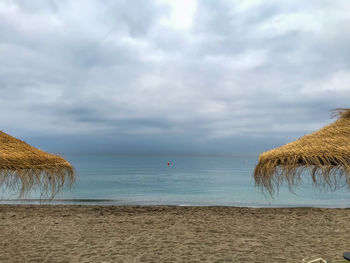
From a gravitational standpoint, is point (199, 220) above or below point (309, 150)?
below

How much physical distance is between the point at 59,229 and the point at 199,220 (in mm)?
4304

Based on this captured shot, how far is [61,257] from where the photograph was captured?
5836 millimetres

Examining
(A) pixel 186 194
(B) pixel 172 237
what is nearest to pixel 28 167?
(B) pixel 172 237

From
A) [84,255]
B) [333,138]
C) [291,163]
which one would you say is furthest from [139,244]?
[333,138]

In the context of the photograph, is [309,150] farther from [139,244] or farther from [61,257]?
[61,257]

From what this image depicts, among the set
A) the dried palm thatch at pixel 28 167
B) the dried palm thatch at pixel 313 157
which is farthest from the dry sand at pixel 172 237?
the dried palm thatch at pixel 313 157

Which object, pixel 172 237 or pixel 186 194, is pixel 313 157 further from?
pixel 186 194

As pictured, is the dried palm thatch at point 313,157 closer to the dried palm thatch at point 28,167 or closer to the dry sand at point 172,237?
the dry sand at point 172,237

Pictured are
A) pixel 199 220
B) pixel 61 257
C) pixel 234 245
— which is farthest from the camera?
pixel 199 220

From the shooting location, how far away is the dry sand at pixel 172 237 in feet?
19.5

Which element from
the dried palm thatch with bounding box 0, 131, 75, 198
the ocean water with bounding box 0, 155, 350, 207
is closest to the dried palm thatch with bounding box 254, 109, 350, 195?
the ocean water with bounding box 0, 155, 350, 207

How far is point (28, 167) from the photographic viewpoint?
5.24 meters

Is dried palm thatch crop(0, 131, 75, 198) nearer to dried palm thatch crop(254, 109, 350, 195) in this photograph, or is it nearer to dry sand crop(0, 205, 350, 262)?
dry sand crop(0, 205, 350, 262)

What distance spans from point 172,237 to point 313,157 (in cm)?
468
